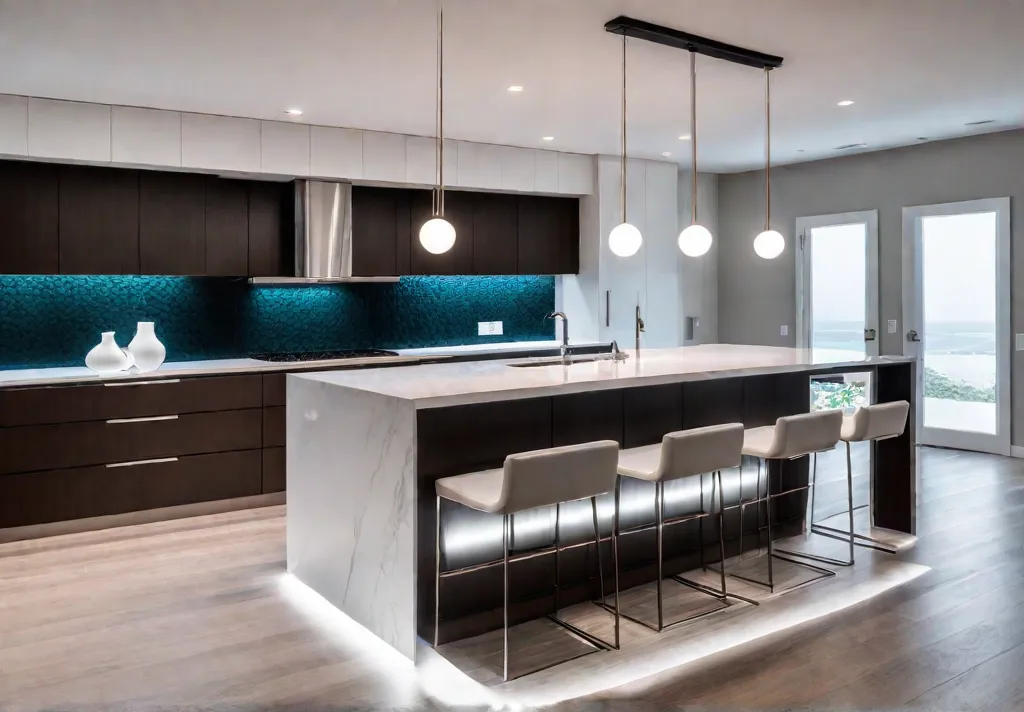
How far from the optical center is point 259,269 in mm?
5836

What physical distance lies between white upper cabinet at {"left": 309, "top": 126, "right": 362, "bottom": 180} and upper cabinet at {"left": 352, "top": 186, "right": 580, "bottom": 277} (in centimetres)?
31

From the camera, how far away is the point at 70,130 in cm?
492

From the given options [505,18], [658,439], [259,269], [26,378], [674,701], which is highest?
[505,18]

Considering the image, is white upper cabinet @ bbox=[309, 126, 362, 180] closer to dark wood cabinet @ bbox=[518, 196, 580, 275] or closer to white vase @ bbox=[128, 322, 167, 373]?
white vase @ bbox=[128, 322, 167, 373]

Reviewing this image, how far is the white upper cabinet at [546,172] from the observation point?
690cm

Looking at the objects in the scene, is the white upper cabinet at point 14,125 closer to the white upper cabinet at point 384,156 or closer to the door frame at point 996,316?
the white upper cabinet at point 384,156

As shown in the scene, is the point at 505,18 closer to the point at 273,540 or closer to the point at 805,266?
the point at 273,540

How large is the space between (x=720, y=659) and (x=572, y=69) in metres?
3.12

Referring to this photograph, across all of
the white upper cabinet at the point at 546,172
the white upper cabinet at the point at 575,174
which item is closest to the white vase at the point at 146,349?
the white upper cabinet at the point at 546,172

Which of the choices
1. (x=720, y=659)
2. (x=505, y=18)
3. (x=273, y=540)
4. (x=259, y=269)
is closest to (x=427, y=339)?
(x=259, y=269)

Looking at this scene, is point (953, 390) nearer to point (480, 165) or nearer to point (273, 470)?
point (480, 165)

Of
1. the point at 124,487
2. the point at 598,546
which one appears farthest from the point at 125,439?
the point at 598,546

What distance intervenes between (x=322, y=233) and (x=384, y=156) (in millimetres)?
773

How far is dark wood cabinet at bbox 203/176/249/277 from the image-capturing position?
221 inches
